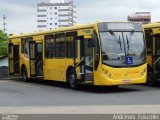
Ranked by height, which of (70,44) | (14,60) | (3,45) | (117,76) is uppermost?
(70,44)

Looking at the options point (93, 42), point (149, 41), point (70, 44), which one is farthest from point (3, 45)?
point (93, 42)

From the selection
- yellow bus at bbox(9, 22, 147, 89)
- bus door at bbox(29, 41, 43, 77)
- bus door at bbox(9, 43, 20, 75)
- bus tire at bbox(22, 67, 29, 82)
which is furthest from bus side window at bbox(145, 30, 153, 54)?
bus door at bbox(9, 43, 20, 75)

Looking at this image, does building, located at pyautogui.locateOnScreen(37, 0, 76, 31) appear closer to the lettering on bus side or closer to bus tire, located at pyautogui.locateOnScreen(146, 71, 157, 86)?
bus tire, located at pyautogui.locateOnScreen(146, 71, 157, 86)

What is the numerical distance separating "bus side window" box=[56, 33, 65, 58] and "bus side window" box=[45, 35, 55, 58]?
57 centimetres

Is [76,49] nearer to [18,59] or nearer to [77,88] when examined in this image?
[77,88]

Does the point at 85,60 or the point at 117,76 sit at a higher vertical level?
the point at 85,60

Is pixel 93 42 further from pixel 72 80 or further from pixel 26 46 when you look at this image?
pixel 26 46

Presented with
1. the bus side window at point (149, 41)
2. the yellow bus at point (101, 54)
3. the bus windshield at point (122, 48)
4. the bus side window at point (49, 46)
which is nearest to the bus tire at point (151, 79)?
the bus side window at point (149, 41)

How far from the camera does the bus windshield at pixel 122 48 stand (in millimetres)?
20406

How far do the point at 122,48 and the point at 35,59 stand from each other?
8.23m

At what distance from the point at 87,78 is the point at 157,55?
3659mm

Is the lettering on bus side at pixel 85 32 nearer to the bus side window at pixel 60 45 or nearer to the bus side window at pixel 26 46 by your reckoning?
the bus side window at pixel 60 45

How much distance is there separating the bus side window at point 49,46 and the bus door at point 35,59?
41.1 inches

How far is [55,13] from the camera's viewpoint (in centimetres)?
15888
